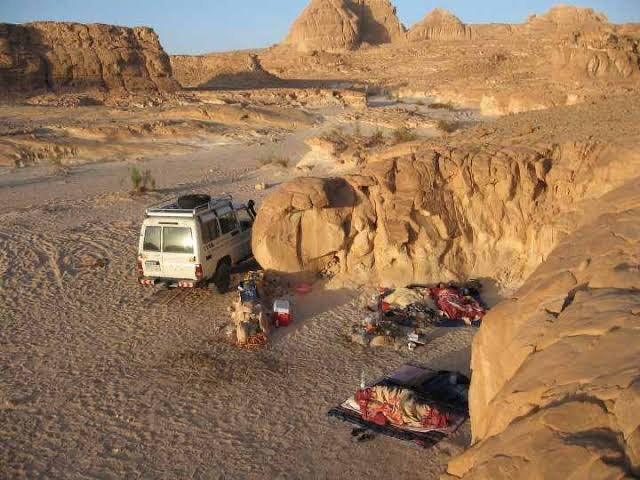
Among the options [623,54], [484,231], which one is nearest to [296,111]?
[623,54]

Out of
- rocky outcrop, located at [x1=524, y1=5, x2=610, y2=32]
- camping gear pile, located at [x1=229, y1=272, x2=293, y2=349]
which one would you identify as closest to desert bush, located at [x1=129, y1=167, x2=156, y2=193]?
camping gear pile, located at [x1=229, y1=272, x2=293, y2=349]

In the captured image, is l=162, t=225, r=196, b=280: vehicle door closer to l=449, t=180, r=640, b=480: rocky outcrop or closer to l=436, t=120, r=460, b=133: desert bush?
l=449, t=180, r=640, b=480: rocky outcrop

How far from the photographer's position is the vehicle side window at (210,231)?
33.2 feet

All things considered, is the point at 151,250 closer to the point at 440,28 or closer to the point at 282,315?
the point at 282,315

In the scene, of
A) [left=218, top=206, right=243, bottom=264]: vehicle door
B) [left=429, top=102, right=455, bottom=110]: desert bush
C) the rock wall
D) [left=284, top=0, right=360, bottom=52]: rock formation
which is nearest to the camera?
the rock wall

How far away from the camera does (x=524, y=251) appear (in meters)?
10.6

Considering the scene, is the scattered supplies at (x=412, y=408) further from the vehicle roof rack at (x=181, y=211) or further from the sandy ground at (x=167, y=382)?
the vehicle roof rack at (x=181, y=211)

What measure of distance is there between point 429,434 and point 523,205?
5.73m

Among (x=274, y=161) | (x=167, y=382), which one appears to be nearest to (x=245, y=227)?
(x=167, y=382)

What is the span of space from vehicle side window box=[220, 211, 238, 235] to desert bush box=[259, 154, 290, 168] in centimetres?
1186

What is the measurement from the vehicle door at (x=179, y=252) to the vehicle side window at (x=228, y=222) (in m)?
0.93

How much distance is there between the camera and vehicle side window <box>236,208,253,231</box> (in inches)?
456

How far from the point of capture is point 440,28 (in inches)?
3671

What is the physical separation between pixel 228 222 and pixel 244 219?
2.36ft
